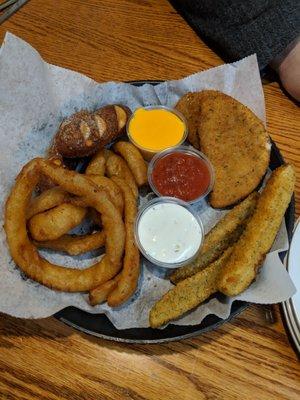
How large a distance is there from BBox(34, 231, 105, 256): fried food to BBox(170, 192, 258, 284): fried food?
0.92 ft

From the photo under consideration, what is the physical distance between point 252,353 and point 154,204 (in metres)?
0.61

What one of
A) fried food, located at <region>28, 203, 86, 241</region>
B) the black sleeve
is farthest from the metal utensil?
fried food, located at <region>28, 203, 86, 241</region>

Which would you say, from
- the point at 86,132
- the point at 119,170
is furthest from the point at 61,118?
the point at 119,170

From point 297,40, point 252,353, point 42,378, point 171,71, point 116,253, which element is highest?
point 297,40

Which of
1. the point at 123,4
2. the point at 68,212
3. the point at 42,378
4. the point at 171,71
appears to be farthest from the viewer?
the point at 123,4

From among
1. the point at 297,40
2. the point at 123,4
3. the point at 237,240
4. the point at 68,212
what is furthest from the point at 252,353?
the point at 123,4

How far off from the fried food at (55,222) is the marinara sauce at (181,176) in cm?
36

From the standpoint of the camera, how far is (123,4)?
233cm

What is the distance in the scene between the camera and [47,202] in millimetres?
1588

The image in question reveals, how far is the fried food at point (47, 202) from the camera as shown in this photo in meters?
1.59

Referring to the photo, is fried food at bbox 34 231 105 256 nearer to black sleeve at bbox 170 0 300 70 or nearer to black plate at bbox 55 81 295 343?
black plate at bbox 55 81 295 343

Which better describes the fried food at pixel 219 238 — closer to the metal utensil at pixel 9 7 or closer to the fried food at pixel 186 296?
the fried food at pixel 186 296

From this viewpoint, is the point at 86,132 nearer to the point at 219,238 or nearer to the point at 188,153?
the point at 188,153

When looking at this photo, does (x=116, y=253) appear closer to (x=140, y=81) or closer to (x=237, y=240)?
(x=237, y=240)
